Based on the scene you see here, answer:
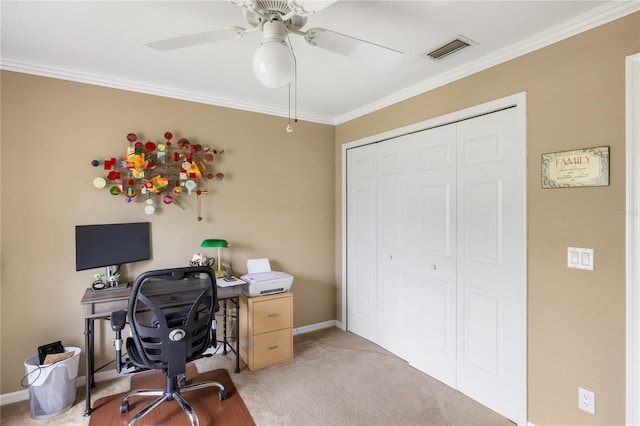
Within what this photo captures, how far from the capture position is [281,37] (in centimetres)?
141

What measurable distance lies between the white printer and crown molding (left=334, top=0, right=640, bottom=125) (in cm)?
199

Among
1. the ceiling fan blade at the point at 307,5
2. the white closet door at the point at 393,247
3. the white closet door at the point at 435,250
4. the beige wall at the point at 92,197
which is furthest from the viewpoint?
the white closet door at the point at 393,247

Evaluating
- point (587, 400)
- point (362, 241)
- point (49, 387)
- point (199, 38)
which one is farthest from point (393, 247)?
point (49, 387)

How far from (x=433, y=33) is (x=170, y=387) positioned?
285cm

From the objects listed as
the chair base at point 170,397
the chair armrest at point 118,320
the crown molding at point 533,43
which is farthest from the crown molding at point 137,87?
the chair base at point 170,397

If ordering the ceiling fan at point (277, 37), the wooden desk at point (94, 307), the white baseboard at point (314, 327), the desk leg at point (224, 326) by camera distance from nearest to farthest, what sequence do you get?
1. the ceiling fan at point (277, 37)
2. the wooden desk at point (94, 307)
3. the desk leg at point (224, 326)
4. the white baseboard at point (314, 327)

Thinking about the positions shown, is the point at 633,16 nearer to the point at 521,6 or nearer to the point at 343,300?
the point at 521,6

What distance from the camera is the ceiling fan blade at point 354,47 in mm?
1460

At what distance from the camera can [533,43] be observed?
2.04 meters

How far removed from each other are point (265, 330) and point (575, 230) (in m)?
2.42

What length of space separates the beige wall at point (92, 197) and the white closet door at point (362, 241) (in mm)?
578

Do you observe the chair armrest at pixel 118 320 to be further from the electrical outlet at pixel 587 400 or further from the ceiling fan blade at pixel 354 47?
the electrical outlet at pixel 587 400

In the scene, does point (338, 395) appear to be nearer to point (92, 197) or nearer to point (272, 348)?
point (272, 348)

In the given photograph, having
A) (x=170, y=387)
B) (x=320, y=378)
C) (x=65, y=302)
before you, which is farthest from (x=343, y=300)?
(x=65, y=302)
